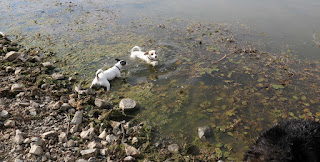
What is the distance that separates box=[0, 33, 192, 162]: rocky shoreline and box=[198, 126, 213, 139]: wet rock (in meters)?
0.71

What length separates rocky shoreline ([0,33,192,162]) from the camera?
3.47m

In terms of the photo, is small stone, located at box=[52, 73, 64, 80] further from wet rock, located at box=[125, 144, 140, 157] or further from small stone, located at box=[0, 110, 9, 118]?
wet rock, located at box=[125, 144, 140, 157]

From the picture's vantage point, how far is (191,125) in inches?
185

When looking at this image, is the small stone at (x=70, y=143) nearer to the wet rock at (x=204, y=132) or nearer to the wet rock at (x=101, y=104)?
the wet rock at (x=101, y=104)

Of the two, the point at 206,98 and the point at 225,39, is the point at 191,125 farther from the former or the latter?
the point at 225,39

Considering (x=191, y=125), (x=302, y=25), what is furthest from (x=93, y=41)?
(x=302, y=25)

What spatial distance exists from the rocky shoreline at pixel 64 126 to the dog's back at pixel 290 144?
158 cm

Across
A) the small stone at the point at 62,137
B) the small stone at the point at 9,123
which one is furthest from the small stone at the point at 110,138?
the small stone at the point at 9,123

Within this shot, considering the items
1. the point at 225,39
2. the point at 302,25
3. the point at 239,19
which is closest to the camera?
the point at 225,39

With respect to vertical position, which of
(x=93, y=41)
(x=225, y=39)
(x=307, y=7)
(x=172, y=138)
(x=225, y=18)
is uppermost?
(x=307, y=7)

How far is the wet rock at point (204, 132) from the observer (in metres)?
4.31

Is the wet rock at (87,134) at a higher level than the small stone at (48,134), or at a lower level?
lower

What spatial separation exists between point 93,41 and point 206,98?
6.56 metres

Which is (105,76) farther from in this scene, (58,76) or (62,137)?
(62,137)
